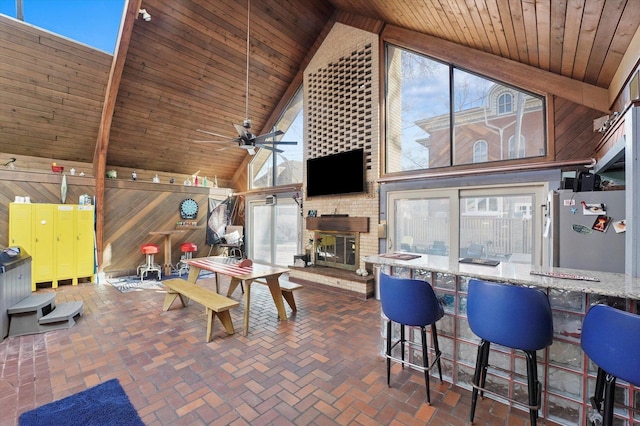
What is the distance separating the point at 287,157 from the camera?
7.13 meters

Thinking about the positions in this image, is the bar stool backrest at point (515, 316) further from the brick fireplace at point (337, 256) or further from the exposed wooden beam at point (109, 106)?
the exposed wooden beam at point (109, 106)

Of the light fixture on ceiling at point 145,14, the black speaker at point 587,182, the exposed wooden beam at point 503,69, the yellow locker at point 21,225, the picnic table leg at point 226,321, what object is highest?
the light fixture on ceiling at point 145,14

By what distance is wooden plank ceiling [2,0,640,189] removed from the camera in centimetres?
273

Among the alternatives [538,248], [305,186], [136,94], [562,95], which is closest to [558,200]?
[538,248]

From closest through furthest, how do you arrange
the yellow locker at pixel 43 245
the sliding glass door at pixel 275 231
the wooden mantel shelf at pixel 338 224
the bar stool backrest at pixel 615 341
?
the bar stool backrest at pixel 615 341 < the yellow locker at pixel 43 245 < the wooden mantel shelf at pixel 338 224 < the sliding glass door at pixel 275 231

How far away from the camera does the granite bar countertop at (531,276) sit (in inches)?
64.6

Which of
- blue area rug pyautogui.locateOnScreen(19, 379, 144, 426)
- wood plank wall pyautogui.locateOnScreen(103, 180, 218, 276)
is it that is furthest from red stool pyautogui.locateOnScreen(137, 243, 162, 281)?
blue area rug pyautogui.locateOnScreen(19, 379, 144, 426)

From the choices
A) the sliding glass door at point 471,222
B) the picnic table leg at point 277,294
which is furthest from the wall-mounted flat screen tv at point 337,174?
the picnic table leg at point 277,294

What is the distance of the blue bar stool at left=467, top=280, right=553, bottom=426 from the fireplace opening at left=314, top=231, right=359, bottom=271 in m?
3.49

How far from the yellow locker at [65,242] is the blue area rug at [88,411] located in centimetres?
447

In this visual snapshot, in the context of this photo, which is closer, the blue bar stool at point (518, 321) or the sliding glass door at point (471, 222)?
the blue bar stool at point (518, 321)

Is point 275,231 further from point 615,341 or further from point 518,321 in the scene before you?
point 615,341

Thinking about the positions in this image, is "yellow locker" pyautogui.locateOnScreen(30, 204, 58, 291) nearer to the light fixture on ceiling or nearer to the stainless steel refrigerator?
the light fixture on ceiling

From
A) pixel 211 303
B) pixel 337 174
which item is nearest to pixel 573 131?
pixel 337 174
